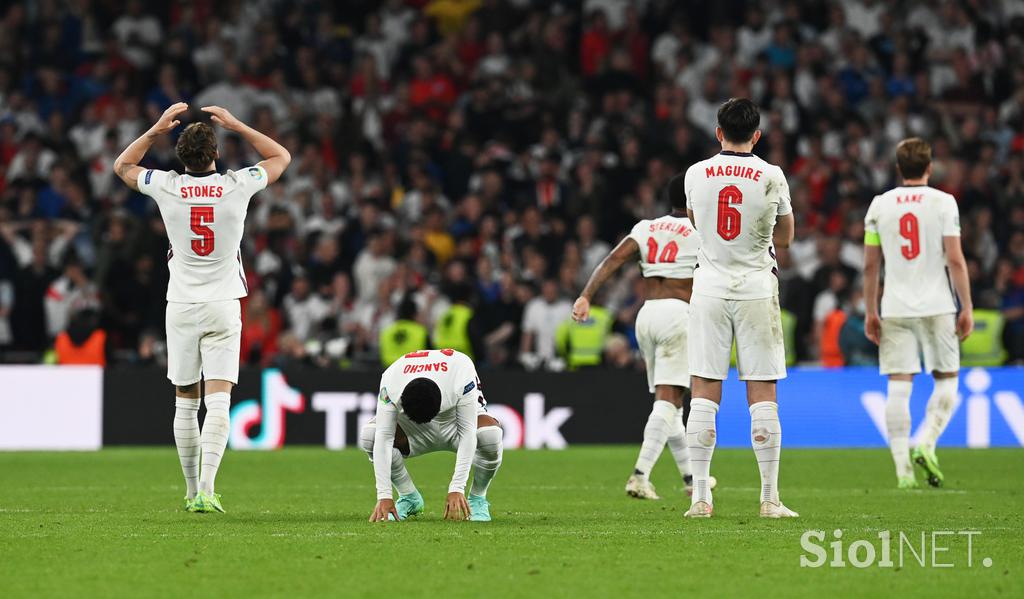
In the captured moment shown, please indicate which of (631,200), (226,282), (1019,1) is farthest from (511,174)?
(226,282)

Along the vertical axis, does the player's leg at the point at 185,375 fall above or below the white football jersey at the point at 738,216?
below

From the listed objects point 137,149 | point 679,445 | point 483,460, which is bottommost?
point 679,445

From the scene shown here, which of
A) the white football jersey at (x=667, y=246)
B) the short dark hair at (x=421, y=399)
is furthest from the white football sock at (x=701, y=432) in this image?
the white football jersey at (x=667, y=246)

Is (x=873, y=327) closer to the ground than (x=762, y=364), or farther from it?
farther from it

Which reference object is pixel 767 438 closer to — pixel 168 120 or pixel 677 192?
pixel 677 192

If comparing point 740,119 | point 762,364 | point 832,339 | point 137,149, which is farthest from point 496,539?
point 832,339

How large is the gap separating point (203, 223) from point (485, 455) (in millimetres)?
2292

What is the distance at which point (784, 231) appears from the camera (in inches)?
382

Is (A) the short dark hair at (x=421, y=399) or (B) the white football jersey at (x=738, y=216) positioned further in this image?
(B) the white football jersey at (x=738, y=216)

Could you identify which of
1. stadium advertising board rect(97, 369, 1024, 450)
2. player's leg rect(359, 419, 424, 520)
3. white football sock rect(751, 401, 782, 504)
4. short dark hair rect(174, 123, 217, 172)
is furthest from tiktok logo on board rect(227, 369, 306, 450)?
white football sock rect(751, 401, 782, 504)

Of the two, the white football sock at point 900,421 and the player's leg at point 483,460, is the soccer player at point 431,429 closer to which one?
the player's leg at point 483,460

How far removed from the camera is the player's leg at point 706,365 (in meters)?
9.72

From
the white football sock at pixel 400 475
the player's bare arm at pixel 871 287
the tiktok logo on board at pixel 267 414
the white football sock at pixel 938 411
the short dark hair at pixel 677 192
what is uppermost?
the short dark hair at pixel 677 192

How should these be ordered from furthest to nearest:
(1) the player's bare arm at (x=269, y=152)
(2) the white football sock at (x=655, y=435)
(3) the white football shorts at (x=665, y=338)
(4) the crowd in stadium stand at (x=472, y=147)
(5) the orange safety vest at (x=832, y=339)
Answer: (4) the crowd in stadium stand at (x=472, y=147)
(5) the orange safety vest at (x=832, y=339)
(3) the white football shorts at (x=665, y=338)
(2) the white football sock at (x=655, y=435)
(1) the player's bare arm at (x=269, y=152)
